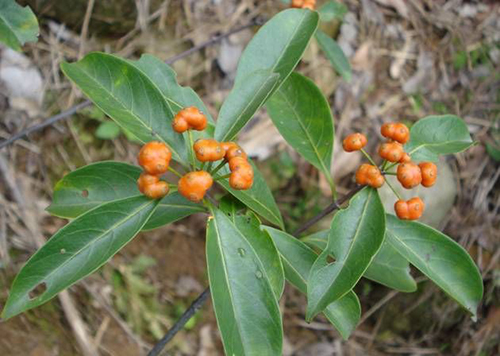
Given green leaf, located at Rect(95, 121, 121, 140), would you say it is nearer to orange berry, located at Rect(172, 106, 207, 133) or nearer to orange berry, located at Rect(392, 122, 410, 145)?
orange berry, located at Rect(172, 106, 207, 133)

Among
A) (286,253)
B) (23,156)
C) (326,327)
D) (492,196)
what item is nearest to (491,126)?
(492,196)

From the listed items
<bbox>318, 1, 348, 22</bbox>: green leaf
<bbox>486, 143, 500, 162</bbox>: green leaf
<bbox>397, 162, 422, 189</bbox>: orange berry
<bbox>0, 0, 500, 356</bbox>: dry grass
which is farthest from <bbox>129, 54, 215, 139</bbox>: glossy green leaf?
<bbox>486, 143, 500, 162</bbox>: green leaf

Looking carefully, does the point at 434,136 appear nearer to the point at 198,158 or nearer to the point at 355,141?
the point at 355,141

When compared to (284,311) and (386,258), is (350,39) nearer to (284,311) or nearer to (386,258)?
(284,311)

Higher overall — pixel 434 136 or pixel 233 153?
pixel 233 153

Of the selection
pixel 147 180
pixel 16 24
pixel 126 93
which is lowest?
pixel 147 180

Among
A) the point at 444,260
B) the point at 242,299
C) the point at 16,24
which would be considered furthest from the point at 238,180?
the point at 16,24
